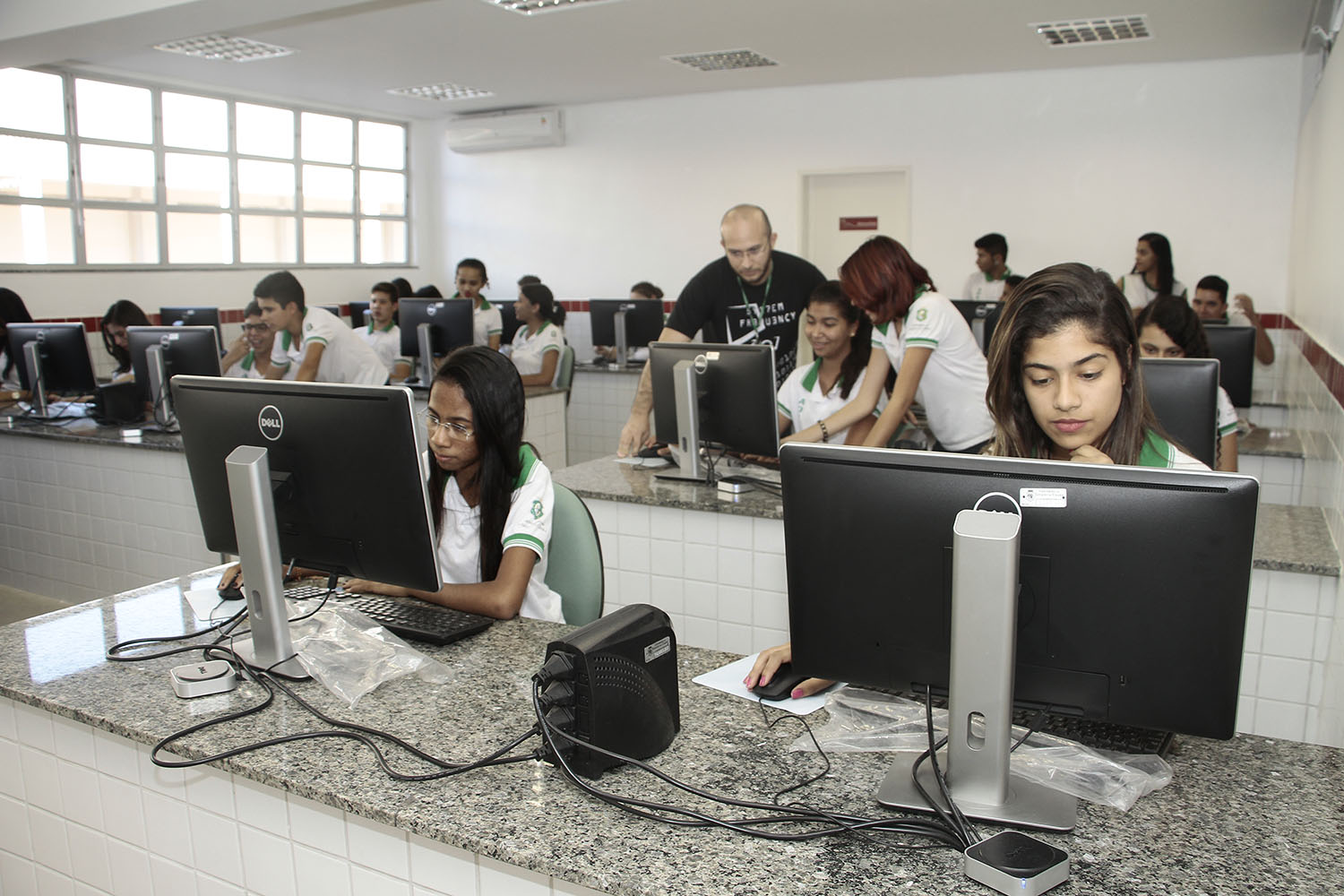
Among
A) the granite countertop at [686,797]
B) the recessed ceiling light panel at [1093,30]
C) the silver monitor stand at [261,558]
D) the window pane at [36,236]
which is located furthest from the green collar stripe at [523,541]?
the window pane at [36,236]

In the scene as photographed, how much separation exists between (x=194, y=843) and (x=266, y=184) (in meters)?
8.55

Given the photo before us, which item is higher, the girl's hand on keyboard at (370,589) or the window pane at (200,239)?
the window pane at (200,239)

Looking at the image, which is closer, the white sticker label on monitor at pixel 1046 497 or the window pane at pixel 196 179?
the white sticker label on monitor at pixel 1046 497

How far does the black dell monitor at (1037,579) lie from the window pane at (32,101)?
778 cm

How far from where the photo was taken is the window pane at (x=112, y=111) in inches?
293

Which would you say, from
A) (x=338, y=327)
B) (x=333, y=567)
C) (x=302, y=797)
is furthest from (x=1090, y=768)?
(x=338, y=327)

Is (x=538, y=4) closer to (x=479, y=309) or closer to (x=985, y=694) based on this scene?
(x=479, y=309)

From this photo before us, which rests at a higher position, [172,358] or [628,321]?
[628,321]

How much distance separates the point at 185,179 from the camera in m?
8.21

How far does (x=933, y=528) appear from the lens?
1.17 meters

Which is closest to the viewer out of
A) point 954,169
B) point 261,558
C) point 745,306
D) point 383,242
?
point 261,558

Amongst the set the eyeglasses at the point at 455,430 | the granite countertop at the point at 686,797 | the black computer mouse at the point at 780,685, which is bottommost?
the granite countertop at the point at 686,797

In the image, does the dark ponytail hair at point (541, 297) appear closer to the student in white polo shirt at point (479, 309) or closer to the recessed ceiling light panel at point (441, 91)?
the student in white polo shirt at point (479, 309)

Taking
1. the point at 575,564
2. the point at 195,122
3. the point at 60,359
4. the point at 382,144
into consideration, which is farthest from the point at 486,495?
the point at 382,144
